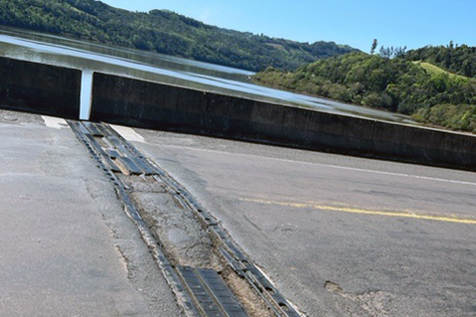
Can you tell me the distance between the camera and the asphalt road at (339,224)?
4.79 metres

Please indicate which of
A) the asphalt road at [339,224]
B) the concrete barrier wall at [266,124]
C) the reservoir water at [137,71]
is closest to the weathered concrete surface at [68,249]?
the asphalt road at [339,224]

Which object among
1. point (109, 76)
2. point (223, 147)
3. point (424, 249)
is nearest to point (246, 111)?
point (223, 147)

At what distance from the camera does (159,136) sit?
11.0 m

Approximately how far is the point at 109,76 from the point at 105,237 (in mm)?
7488

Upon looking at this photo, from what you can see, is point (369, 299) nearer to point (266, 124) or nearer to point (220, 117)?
point (220, 117)

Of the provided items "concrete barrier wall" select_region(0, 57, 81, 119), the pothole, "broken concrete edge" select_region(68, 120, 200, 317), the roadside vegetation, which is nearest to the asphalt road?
the pothole

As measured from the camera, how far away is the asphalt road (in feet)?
15.7

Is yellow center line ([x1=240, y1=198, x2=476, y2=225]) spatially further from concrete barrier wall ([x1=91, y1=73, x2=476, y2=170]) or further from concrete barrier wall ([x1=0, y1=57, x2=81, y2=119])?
concrete barrier wall ([x1=0, y1=57, x2=81, y2=119])

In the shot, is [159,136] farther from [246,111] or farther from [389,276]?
[389,276]

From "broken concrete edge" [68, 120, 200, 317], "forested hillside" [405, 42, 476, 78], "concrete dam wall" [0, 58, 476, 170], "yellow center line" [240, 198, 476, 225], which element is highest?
"forested hillside" [405, 42, 476, 78]

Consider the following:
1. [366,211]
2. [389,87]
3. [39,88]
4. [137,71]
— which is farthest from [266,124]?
[389,87]

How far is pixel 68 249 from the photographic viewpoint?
4492 millimetres

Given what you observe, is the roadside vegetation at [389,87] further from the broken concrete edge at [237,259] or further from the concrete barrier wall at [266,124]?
the broken concrete edge at [237,259]

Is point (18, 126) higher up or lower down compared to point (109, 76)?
lower down
